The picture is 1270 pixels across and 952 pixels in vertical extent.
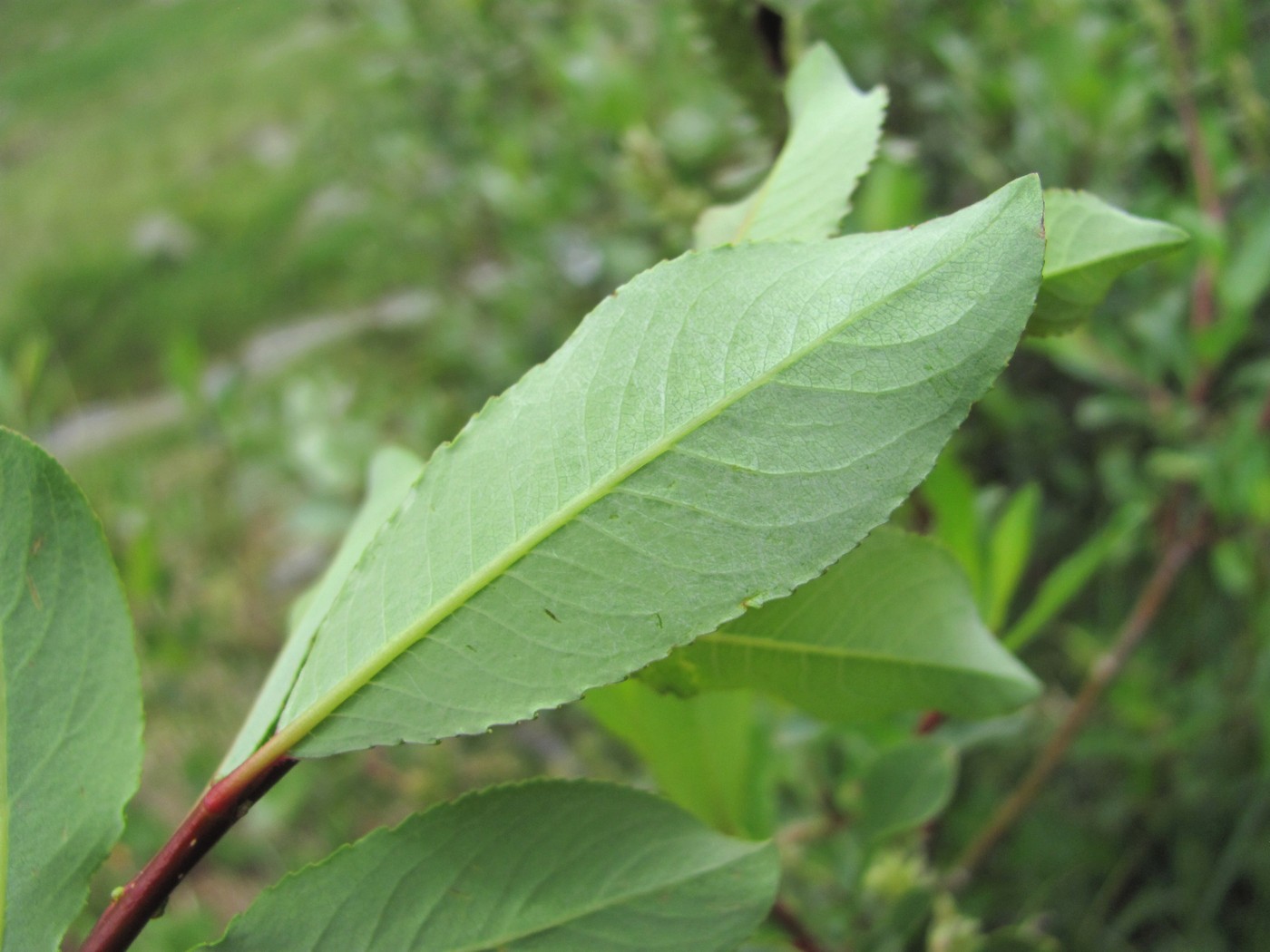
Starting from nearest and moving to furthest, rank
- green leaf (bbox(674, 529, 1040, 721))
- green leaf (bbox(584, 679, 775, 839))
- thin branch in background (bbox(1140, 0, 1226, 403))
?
1. green leaf (bbox(674, 529, 1040, 721))
2. green leaf (bbox(584, 679, 775, 839))
3. thin branch in background (bbox(1140, 0, 1226, 403))

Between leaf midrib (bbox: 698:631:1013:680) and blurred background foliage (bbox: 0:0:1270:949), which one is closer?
leaf midrib (bbox: 698:631:1013:680)

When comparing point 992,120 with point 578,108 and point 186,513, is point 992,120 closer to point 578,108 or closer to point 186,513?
point 578,108

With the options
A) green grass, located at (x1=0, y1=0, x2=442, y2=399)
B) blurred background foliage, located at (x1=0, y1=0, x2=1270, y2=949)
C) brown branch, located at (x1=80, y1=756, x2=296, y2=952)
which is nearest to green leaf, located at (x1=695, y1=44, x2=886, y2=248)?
blurred background foliage, located at (x1=0, y1=0, x2=1270, y2=949)

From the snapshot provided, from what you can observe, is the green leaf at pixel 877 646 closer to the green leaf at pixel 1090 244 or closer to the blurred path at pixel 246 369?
the green leaf at pixel 1090 244

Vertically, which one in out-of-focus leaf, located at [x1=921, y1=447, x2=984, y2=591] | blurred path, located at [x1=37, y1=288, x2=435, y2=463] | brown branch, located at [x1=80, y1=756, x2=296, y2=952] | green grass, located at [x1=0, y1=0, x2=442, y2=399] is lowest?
out-of-focus leaf, located at [x1=921, y1=447, x2=984, y2=591]

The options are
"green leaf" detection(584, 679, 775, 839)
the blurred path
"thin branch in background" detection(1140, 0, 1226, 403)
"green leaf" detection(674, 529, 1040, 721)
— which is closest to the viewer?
"green leaf" detection(674, 529, 1040, 721)

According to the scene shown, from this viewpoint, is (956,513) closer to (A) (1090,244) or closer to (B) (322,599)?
(A) (1090,244)

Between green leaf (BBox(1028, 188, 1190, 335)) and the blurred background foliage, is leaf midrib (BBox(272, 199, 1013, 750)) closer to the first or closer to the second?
green leaf (BBox(1028, 188, 1190, 335))
